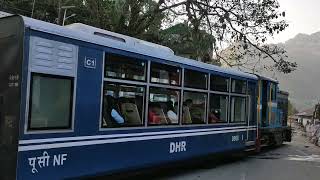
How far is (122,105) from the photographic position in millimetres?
9008

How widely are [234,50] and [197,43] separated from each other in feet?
6.13

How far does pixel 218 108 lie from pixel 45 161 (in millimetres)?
6885

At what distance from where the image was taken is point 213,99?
12.7m

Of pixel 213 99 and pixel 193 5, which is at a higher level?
pixel 193 5

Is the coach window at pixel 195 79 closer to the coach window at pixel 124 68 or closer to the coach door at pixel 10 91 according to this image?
the coach window at pixel 124 68

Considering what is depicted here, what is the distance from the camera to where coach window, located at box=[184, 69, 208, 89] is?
11.1 m

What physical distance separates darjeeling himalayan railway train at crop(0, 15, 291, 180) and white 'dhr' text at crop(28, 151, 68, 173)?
0.01 metres

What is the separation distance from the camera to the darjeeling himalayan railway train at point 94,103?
6836mm

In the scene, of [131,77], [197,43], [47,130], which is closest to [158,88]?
[131,77]

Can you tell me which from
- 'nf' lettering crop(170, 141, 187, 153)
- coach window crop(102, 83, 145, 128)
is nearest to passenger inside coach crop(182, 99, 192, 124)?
'nf' lettering crop(170, 141, 187, 153)

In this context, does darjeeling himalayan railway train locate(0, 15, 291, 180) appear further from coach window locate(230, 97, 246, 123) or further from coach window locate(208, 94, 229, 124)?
coach window locate(230, 97, 246, 123)

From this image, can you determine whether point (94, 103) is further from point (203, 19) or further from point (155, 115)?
point (203, 19)

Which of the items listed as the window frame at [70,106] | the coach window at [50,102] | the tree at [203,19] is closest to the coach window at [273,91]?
the tree at [203,19]

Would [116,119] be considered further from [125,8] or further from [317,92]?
[317,92]
